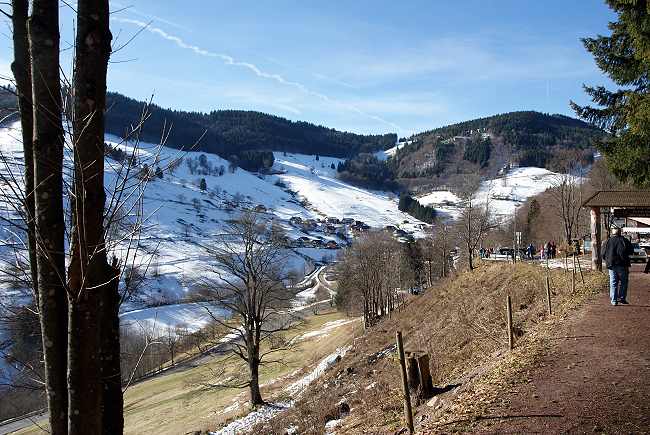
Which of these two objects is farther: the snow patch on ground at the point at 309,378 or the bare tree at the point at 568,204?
the bare tree at the point at 568,204

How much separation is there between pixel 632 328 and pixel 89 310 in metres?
10.7

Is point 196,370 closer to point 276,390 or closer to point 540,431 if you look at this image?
point 276,390

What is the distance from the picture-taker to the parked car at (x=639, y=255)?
20141 millimetres

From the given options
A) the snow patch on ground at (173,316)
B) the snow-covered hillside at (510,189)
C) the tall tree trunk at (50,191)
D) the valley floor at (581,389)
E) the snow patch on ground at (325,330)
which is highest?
the snow-covered hillside at (510,189)

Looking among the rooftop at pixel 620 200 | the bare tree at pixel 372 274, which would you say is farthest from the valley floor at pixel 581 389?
the bare tree at pixel 372 274

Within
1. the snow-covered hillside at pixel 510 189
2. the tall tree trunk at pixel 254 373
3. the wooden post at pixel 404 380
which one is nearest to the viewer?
the wooden post at pixel 404 380

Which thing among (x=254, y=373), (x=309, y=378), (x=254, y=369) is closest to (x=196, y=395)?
(x=309, y=378)

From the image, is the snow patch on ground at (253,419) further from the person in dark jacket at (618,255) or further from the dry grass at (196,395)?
the person in dark jacket at (618,255)

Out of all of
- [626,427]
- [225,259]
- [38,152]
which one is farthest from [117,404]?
[225,259]

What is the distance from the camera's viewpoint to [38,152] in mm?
2842

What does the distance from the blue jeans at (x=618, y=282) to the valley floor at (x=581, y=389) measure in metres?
1.31

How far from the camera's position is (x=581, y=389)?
667 cm

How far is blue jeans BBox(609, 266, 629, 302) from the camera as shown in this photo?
437 inches

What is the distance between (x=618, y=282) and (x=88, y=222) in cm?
1276
